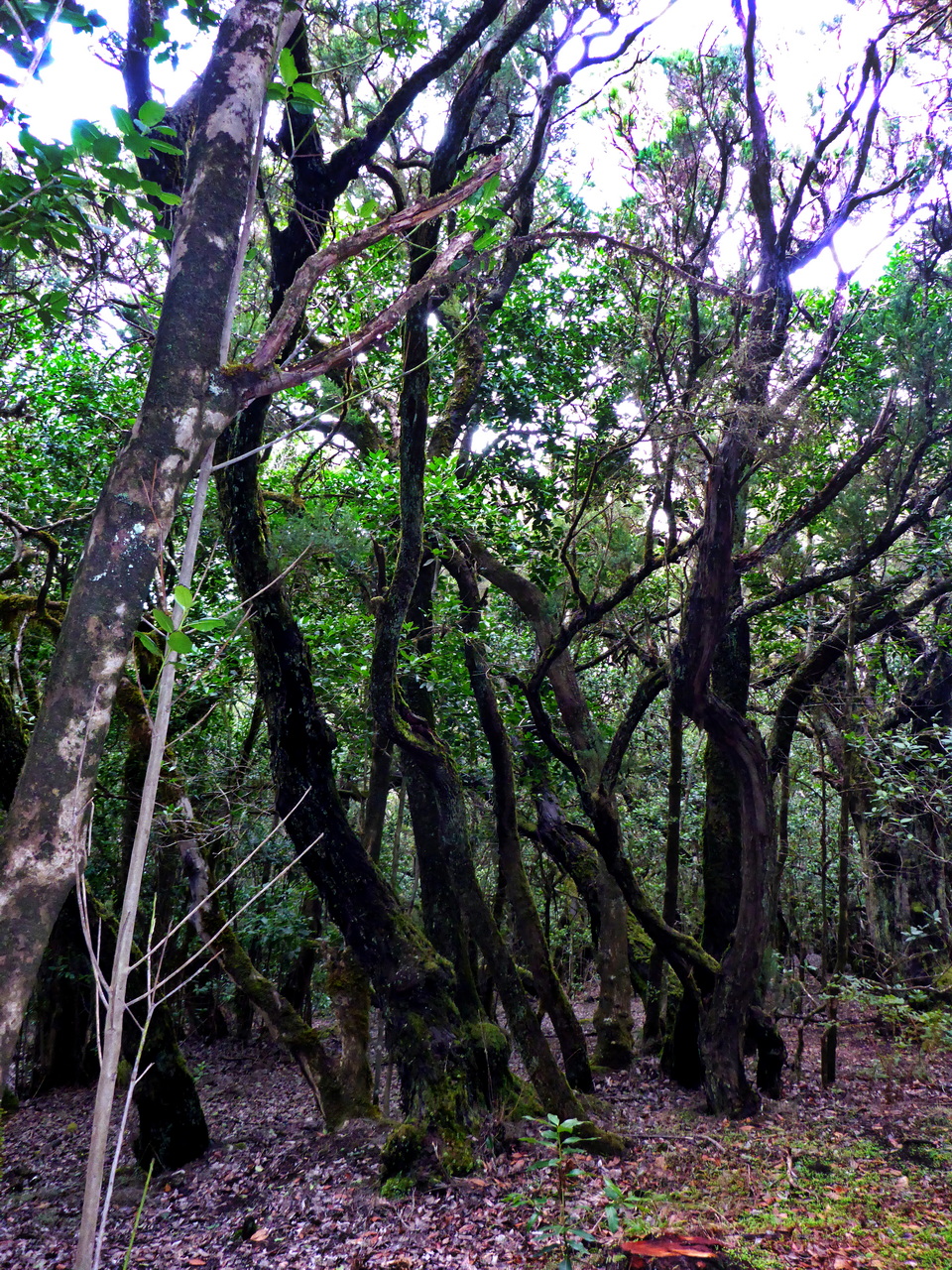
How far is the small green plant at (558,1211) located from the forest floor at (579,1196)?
49mm

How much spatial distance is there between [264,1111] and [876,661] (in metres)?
9.24

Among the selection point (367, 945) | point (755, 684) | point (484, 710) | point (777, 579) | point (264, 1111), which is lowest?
point (264, 1111)

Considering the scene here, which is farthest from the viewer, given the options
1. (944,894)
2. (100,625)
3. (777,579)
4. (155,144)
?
(944,894)

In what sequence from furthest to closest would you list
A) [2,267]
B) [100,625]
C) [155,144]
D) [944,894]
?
[944,894] < [2,267] < [155,144] < [100,625]

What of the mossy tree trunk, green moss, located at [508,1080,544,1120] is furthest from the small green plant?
the mossy tree trunk

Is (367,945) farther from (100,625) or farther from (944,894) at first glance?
(944,894)

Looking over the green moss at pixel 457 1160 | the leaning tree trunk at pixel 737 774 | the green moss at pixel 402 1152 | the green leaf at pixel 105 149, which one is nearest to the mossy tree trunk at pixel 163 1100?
the green moss at pixel 402 1152

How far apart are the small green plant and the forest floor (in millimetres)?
49

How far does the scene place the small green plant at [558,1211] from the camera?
3.36 meters

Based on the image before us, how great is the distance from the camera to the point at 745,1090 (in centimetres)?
717

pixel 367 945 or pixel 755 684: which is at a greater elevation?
pixel 755 684

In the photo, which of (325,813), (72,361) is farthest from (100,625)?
(72,361)

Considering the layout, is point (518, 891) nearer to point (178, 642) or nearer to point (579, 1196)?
point (579, 1196)

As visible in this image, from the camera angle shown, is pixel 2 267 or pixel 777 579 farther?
pixel 777 579
